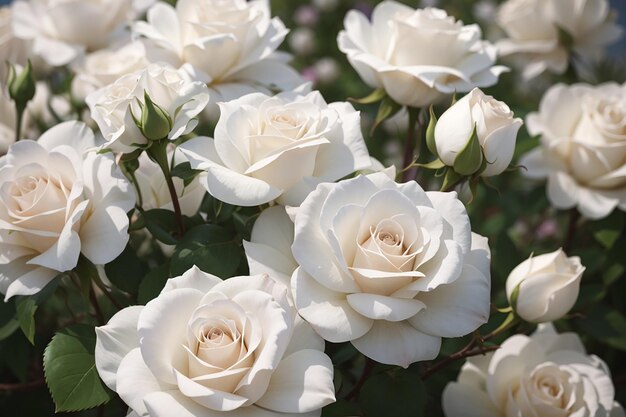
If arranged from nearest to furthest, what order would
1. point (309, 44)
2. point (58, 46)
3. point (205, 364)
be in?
point (205, 364) → point (58, 46) → point (309, 44)

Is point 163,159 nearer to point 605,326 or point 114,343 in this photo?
point 114,343

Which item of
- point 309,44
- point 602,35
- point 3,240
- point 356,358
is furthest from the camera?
point 309,44

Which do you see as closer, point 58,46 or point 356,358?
point 356,358

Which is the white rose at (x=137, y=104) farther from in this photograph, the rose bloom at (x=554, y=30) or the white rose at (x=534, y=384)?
the rose bloom at (x=554, y=30)

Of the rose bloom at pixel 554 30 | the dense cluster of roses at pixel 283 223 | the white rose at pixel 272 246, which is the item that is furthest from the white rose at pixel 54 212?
the rose bloom at pixel 554 30

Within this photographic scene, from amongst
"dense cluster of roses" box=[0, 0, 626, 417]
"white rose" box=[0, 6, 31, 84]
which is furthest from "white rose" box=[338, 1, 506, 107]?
"white rose" box=[0, 6, 31, 84]

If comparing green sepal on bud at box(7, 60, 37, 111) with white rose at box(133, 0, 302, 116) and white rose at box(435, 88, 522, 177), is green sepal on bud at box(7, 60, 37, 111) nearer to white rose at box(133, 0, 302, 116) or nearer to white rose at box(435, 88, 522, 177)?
white rose at box(133, 0, 302, 116)

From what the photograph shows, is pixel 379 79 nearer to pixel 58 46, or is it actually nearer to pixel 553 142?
pixel 553 142

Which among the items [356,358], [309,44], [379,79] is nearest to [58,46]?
[379,79]
